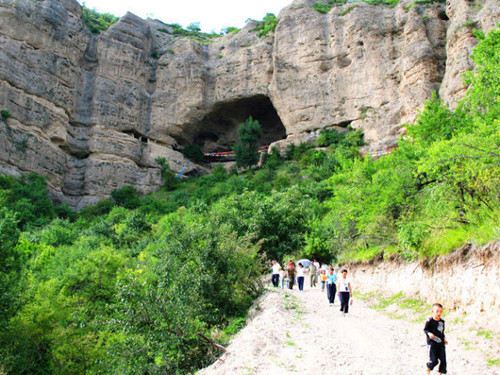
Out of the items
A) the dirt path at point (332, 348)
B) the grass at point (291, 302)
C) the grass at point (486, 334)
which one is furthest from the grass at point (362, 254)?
the grass at point (486, 334)

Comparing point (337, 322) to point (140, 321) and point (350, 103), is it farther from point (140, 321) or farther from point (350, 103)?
point (350, 103)

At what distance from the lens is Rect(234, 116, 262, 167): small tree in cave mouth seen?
40875 mm

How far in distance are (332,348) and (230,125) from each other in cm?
4301

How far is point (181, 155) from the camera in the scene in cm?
4475

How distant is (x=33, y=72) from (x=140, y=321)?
36.3 m

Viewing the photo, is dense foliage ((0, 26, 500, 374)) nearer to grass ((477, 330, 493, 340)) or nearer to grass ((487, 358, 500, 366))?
grass ((477, 330, 493, 340))

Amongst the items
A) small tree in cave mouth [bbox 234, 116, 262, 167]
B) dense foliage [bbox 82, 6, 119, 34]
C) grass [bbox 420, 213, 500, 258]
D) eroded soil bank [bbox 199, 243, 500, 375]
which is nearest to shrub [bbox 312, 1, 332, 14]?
small tree in cave mouth [bbox 234, 116, 262, 167]

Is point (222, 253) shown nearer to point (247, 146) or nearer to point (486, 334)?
point (486, 334)

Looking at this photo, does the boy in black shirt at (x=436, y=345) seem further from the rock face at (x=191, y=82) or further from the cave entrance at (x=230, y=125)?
the cave entrance at (x=230, y=125)

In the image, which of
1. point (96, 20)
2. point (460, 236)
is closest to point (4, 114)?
point (96, 20)

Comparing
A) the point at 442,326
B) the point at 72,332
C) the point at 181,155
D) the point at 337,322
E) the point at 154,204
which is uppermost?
the point at 181,155

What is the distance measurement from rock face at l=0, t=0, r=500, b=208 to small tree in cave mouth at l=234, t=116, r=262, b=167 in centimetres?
324

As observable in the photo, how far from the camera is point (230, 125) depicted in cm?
4853

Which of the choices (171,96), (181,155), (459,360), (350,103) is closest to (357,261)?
(459,360)
